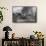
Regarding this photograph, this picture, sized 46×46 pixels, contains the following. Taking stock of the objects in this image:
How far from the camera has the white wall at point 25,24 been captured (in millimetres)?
4914

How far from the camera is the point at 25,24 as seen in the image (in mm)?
4969

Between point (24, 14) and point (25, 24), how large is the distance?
0.31 m

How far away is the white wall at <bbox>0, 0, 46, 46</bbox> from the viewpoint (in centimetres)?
491

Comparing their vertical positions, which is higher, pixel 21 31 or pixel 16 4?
pixel 16 4

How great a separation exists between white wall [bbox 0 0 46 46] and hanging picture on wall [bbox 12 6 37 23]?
0.09m

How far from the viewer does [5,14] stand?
4926 mm

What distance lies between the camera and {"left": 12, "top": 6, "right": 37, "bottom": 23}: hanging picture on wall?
16.1 ft

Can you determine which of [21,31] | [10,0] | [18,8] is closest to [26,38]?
[21,31]

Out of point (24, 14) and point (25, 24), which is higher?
point (24, 14)

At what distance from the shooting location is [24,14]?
4941mm

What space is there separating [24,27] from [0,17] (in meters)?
0.80

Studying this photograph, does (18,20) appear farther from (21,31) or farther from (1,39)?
(1,39)

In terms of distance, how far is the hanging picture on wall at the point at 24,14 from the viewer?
4914mm

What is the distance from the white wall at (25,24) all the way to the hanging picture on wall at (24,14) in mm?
94
